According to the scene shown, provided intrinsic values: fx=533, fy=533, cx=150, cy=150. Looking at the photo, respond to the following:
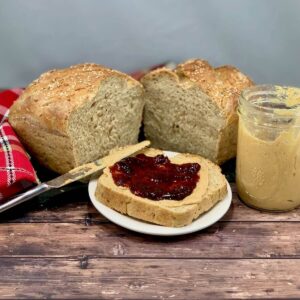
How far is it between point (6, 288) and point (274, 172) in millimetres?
1030

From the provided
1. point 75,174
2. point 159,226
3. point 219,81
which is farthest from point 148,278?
point 219,81

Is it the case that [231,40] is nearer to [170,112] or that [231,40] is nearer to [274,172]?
[170,112]

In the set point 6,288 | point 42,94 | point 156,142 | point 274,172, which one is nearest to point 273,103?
point 274,172

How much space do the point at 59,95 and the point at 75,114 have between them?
0.12m

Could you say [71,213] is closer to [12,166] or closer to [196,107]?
[12,166]

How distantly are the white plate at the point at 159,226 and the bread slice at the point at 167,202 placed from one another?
2 centimetres

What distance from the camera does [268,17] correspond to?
2.88 meters

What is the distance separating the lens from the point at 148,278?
1688 millimetres

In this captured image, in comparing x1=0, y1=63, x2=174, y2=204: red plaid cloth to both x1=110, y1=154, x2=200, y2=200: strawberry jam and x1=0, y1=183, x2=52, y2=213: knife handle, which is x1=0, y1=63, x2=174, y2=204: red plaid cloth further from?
x1=110, y1=154, x2=200, y2=200: strawberry jam

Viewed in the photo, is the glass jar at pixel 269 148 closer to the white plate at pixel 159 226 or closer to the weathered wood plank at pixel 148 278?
the white plate at pixel 159 226

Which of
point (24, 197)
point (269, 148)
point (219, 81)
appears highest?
point (219, 81)

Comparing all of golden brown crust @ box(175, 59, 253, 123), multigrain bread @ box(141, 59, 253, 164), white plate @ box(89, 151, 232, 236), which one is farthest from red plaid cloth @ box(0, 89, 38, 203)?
golden brown crust @ box(175, 59, 253, 123)

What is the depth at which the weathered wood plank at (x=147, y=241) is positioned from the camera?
1.82m

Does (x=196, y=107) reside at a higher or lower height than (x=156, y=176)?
higher
